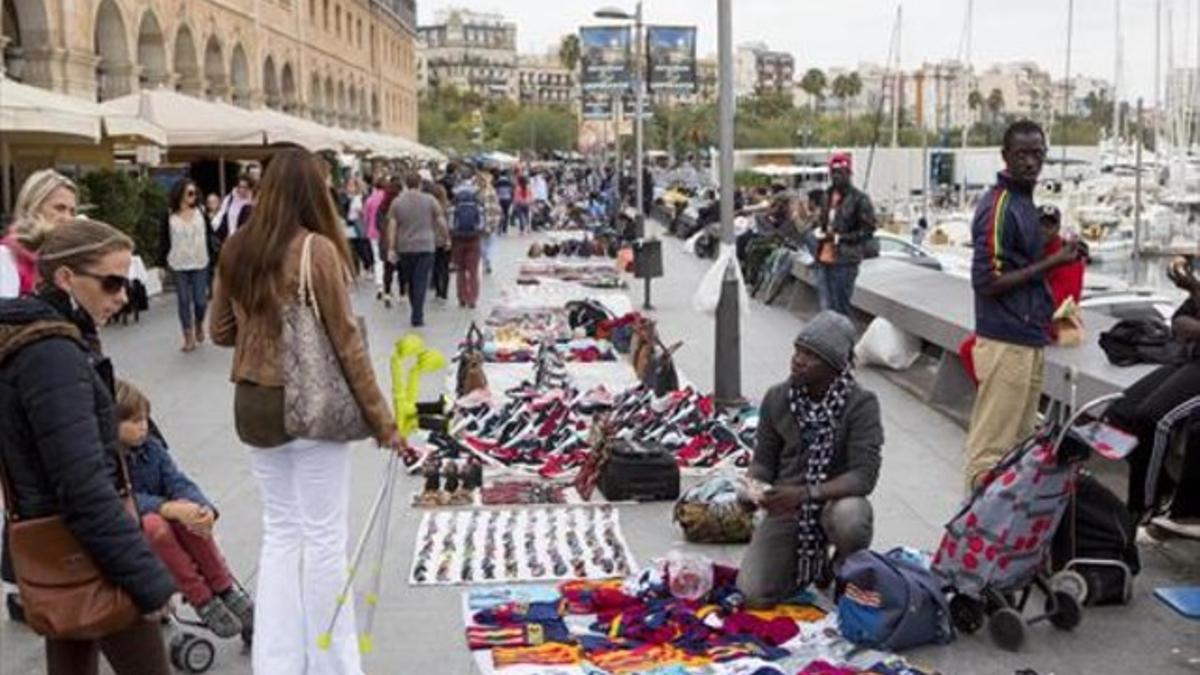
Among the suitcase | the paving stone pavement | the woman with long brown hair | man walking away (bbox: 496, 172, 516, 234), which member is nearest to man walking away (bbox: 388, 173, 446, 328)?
the paving stone pavement

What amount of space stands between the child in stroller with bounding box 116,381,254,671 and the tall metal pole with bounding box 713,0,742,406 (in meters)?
5.70

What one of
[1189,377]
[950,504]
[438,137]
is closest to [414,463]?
[950,504]

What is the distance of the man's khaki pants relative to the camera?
7.03 meters

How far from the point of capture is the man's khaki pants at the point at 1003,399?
703 cm

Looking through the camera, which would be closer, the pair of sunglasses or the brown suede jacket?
the pair of sunglasses

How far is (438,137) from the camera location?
112188 millimetres

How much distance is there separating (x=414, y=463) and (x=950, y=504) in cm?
362

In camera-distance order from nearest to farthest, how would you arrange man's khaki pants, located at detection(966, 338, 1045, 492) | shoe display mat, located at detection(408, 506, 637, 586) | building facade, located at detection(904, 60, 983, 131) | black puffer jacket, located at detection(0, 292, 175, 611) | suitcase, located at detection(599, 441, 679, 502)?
black puffer jacket, located at detection(0, 292, 175, 611) → shoe display mat, located at detection(408, 506, 637, 586) → man's khaki pants, located at detection(966, 338, 1045, 492) → suitcase, located at detection(599, 441, 679, 502) → building facade, located at detection(904, 60, 983, 131)

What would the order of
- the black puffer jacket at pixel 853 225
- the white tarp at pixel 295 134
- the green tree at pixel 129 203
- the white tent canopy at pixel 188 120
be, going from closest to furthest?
1. the black puffer jacket at pixel 853 225
2. the green tree at pixel 129 203
3. the white tent canopy at pixel 188 120
4. the white tarp at pixel 295 134

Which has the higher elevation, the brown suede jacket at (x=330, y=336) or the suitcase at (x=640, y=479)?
the brown suede jacket at (x=330, y=336)

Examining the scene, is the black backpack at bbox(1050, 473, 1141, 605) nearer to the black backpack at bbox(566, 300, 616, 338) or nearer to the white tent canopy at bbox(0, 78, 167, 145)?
the black backpack at bbox(566, 300, 616, 338)

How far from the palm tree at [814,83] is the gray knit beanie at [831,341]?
14262 cm

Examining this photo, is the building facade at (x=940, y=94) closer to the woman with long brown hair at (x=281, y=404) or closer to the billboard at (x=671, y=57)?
the billboard at (x=671, y=57)

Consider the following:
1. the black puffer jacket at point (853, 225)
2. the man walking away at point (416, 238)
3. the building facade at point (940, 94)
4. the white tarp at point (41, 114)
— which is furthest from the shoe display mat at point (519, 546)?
the building facade at point (940, 94)
